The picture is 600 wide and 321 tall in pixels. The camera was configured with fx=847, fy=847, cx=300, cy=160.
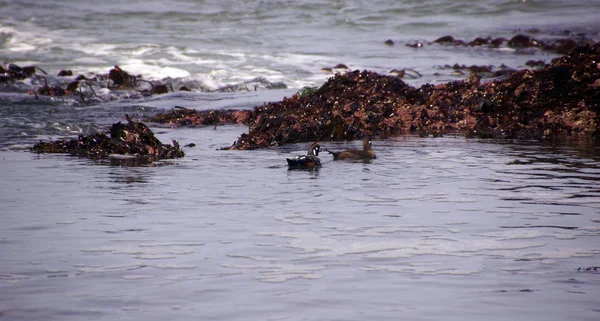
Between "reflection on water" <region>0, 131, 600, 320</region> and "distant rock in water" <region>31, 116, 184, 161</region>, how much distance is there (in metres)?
1.32

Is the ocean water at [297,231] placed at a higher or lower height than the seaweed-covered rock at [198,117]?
lower

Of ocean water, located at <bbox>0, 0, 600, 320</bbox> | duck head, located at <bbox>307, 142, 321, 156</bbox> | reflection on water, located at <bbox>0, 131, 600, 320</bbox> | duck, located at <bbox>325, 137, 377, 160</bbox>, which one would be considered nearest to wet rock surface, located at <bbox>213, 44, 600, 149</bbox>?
ocean water, located at <bbox>0, 0, 600, 320</bbox>

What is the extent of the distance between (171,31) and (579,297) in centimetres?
3871

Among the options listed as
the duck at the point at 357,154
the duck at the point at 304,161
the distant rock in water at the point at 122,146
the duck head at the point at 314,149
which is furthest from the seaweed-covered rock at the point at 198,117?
the duck at the point at 304,161

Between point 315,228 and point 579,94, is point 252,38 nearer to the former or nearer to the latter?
point 579,94

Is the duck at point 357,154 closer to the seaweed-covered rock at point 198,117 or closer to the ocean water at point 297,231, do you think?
the ocean water at point 297,231

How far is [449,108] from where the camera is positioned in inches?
676

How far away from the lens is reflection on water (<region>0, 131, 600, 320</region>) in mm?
5168

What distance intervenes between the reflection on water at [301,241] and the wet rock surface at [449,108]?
408cm

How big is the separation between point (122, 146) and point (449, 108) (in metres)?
7.21

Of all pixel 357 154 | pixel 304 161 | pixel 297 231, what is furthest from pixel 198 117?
pixel 297 231

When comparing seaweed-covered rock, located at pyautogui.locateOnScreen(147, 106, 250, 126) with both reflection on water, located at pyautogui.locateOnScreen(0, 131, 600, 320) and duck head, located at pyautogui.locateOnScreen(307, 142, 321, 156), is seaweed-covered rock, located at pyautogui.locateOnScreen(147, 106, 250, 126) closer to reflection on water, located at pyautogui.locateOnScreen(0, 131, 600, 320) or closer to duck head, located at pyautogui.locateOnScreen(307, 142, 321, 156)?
duck head, located at pyautogui.locateOnScreen(307, 142, 321, 156)

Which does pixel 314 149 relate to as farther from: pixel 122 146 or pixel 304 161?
pixel 122 146

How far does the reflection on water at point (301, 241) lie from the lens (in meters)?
5.17
